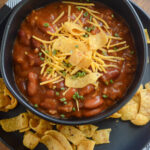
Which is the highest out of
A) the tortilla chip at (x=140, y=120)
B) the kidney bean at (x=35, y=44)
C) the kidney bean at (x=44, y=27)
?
the kidney bean at (x=44, y=27)

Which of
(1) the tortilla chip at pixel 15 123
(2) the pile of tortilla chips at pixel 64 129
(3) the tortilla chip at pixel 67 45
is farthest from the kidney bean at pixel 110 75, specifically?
(1) the tortilla chip at pixel 15 123

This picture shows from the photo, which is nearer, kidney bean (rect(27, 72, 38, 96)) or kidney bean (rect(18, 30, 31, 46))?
kidney bean (rect(27, 72, 38, 96))

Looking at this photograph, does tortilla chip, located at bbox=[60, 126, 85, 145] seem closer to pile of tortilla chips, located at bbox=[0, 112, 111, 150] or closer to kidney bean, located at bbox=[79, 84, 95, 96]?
pile of tortilla chips, located at bbox=[0, 112, 111, 150]

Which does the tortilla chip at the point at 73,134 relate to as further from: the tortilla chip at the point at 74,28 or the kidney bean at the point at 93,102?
the tortilla chip at the point at 74,28

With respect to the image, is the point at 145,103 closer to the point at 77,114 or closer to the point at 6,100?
the point at 77,114

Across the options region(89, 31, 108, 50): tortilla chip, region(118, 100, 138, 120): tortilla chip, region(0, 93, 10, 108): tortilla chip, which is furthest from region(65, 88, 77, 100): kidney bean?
region(0, 93, 10, 108): tortilla chip

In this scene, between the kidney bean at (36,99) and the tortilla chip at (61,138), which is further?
the tortilla chip at (61,138)
